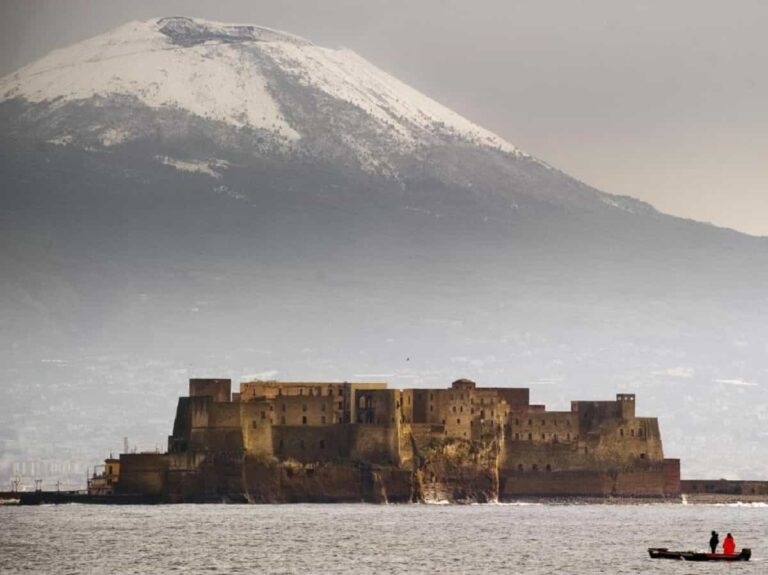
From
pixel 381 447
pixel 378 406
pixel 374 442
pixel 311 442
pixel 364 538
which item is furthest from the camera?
pixel 378 406

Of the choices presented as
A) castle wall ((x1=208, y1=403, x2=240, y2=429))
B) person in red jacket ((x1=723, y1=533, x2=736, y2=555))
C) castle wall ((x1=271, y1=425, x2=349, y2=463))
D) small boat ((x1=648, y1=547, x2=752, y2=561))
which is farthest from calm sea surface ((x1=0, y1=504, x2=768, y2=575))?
castle wall ((x1=208, y1=403, x2=240, y2=429))

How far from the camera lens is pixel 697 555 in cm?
12062

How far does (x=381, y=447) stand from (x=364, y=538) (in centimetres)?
2951

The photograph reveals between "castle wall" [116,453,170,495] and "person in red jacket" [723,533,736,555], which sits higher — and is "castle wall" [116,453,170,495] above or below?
above

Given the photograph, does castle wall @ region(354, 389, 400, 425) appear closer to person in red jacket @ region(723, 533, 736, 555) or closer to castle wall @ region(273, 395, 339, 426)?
castle wall @ region(273, 395, 339, 426)

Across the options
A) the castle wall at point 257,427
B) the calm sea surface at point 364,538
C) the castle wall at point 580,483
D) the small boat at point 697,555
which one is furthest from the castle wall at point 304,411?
the small boat at point 697,555

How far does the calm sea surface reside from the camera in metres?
119

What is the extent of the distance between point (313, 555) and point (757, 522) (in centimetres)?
4244

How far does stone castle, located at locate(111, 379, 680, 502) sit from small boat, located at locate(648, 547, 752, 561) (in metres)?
44.5

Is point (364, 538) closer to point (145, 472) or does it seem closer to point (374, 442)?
point (374, 442)

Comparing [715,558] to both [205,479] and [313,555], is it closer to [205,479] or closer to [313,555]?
[313,555]

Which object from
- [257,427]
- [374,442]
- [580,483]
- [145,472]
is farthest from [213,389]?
[580,483]

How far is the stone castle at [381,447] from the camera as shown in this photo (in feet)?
539

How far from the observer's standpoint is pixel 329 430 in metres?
167
